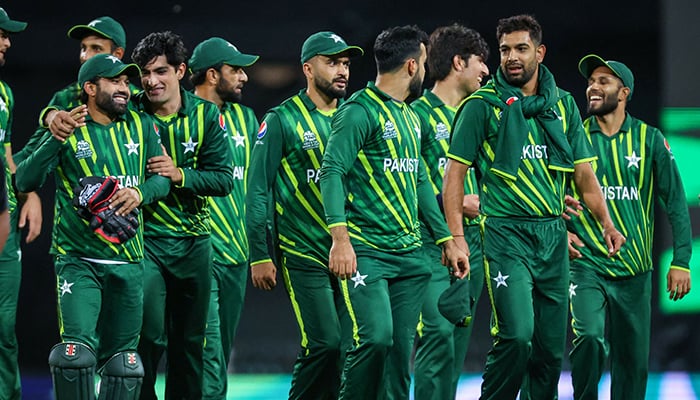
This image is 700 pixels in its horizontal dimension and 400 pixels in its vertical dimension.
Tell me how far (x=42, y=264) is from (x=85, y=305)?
4694mm

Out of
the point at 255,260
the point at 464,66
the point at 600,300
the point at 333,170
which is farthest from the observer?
the point at 464,66

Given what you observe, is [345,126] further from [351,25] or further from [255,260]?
[351,25]

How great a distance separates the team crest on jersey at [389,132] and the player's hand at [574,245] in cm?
143

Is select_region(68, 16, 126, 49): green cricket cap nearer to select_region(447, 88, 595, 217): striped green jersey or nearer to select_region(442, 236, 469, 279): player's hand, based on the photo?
select_region(447, 88, 595, 217): striped green jersey

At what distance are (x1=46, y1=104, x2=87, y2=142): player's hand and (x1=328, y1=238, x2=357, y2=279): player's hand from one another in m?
1.27

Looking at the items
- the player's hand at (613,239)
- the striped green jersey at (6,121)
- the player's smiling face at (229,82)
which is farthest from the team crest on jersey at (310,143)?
the striped green jersey at (6,121)

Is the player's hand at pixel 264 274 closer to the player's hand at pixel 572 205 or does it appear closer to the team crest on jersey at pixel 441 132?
the team crest on jersey at pixel 441 132

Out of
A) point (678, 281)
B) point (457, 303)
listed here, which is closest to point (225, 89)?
point (457, 303)

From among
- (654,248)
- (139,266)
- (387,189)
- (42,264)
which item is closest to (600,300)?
(387,189)

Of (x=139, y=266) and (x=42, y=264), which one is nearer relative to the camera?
(x=139, y=266)

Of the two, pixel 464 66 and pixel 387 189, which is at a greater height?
pixel 464 66

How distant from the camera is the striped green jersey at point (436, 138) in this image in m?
7.13

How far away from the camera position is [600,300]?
22.3 ft

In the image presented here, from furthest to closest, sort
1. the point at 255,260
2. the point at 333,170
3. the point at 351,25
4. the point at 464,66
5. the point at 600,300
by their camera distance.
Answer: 1. the point at 351,25
2. the point at 464,66
3. the point at 600,300
4. the point at 255,260
5. the point at 333,170
